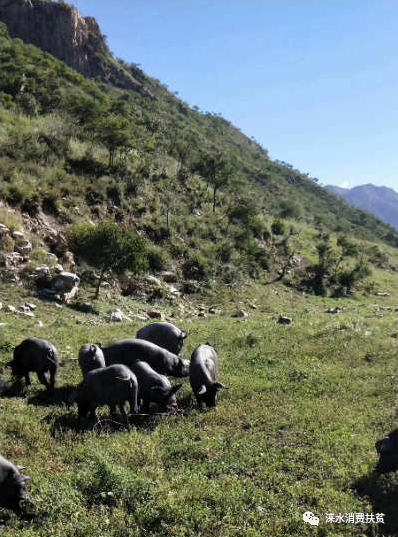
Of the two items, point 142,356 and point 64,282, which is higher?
point 142,356

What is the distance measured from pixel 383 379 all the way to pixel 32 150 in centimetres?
2828

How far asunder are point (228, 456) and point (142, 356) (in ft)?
17.1

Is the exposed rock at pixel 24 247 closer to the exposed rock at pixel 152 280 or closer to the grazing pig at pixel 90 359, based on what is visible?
the exposed rock at pixel 152 280

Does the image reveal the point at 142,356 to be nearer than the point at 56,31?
Yes

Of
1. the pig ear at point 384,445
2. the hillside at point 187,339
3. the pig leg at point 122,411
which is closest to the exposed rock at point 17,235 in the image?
the hillside at point 187,339

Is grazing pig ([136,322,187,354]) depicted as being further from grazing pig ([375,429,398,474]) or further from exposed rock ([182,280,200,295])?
exposed rock ([182,280,200,295])

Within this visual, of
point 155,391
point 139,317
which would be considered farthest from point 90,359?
point 139,317

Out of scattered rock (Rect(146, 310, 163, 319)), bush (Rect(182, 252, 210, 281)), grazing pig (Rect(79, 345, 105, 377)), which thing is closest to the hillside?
bush (Rect(182, 252, 210, 281))

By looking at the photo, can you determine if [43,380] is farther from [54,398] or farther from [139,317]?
[139,317]

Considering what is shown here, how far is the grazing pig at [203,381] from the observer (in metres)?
13.1

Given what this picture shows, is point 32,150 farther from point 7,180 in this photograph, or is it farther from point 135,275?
point 135,275

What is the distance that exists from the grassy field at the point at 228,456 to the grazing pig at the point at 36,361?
45 centimetres

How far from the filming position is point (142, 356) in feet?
48.1

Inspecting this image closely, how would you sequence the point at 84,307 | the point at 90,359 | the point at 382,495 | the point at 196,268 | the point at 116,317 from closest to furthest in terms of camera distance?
1. the point at 382,495
2. the point at 90,359
3. the point at 116,317
4. the point at 84,307
5. the point at 196,268
